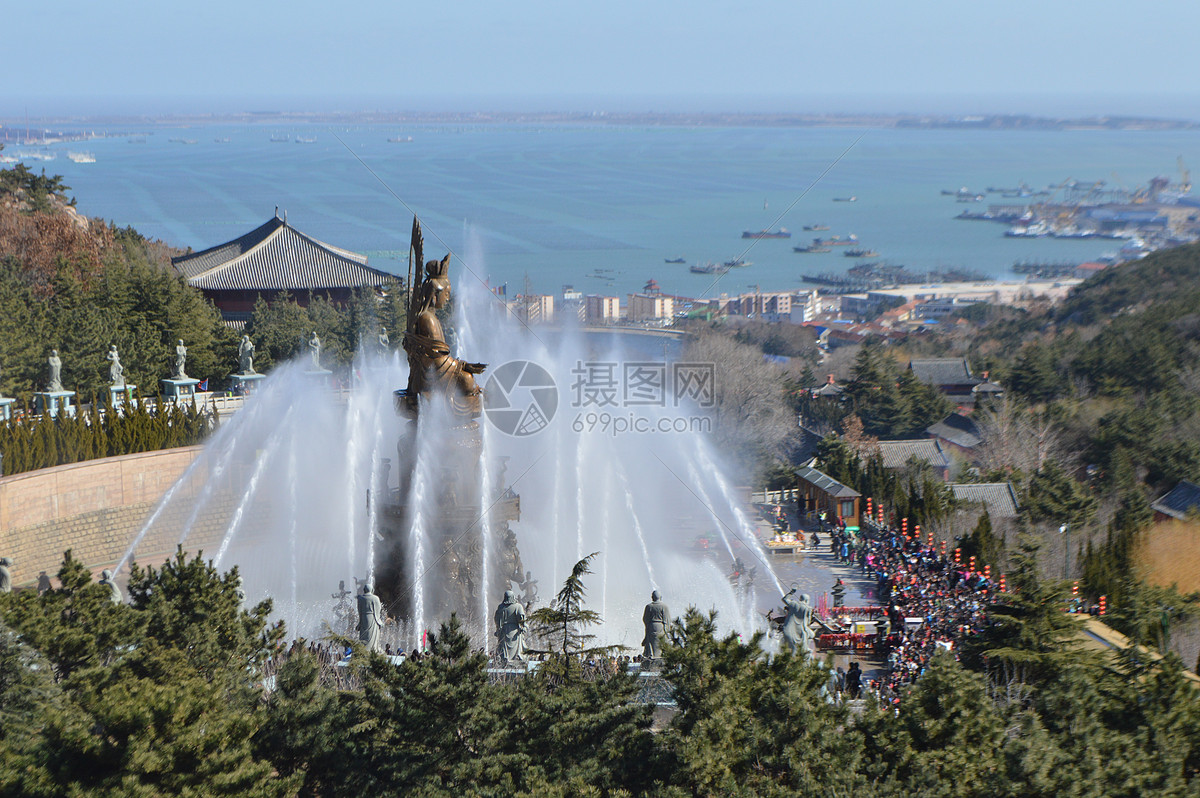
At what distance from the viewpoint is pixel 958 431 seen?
40281mm

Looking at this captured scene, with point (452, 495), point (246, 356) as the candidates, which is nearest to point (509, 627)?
point (452, 495)

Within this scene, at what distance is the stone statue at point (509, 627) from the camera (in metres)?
14.8

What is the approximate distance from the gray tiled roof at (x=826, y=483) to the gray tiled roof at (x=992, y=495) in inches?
128

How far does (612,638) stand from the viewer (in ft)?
59.5

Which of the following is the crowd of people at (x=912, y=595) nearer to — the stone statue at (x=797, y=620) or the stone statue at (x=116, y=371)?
the stone statue at (x=797, y=620)

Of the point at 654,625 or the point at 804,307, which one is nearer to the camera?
the point at 654,625

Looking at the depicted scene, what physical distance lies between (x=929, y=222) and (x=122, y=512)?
14816 centimetres

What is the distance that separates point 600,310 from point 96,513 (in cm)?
4095

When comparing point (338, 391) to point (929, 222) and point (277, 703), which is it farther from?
point (929, 222)

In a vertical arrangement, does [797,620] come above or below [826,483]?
above

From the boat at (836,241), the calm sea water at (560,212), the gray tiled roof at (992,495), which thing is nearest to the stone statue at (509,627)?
the gray tiled roof at (992,495)

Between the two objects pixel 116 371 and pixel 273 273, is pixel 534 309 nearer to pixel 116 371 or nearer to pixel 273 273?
pixel 273 273

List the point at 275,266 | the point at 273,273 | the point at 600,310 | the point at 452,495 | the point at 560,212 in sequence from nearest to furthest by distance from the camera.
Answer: the point at 452,495
the point at 273,273
the point at 275,266
the point at 600,310
the point at 560,212

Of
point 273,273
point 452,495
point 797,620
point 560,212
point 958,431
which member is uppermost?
point 560,212
